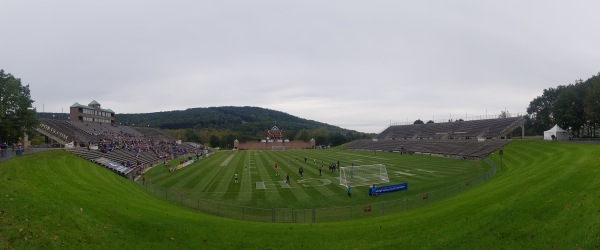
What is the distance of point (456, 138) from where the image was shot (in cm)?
8875

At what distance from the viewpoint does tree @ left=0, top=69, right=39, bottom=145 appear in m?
31.1

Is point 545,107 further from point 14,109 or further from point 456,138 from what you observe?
point 14,109

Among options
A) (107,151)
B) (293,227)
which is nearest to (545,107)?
(293,227)

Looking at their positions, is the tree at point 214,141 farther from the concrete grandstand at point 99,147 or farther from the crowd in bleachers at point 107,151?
the crowd in bleachers at point 107,151

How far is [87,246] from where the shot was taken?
36.8 ft

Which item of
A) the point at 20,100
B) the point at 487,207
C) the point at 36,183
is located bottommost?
the point at 487,207

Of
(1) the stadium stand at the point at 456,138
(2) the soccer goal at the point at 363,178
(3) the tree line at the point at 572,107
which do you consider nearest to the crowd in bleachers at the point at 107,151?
(2) the soccer goal at the point at 363,178

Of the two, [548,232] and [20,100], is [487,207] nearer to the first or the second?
[548,232]

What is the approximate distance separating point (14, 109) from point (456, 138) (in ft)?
291

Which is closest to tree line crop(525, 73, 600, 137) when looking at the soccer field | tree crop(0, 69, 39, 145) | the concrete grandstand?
the soccer field

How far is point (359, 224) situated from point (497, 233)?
6.68m

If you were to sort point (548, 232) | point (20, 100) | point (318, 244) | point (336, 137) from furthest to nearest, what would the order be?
point (336, 137) → point (20, 100) → point (318, 244) → point (548, 232)

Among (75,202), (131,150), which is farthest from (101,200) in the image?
(131,150)

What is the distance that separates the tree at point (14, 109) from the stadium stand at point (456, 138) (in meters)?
62.1
